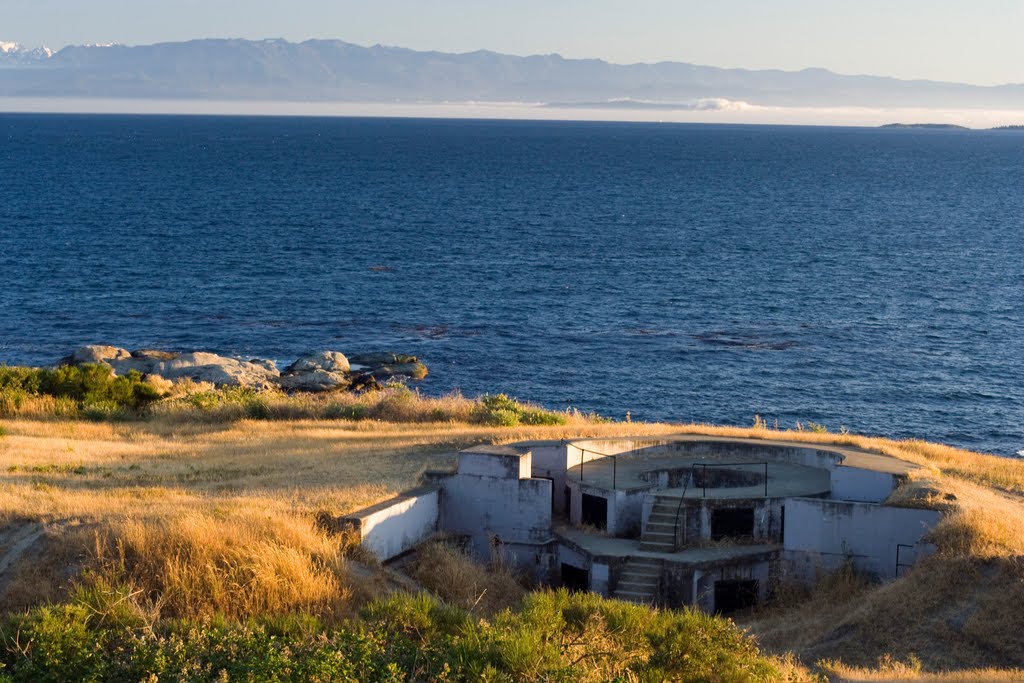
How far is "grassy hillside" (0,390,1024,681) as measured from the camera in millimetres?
16266

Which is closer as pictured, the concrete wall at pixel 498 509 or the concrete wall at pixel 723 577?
the concrete wall at pixel 723 577

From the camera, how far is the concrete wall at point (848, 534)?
25078mm

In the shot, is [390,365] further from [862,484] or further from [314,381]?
[862,484]

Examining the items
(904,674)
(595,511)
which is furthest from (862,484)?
(904,674)

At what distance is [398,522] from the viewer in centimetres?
2505

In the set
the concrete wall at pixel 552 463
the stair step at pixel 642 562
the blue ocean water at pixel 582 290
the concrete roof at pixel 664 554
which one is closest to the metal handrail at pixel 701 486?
the concrete roof at pixel 664 554

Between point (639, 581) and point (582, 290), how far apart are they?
2128 inches

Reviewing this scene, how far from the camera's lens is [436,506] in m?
27.1

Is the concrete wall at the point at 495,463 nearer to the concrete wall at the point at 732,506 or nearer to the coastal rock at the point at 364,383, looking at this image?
the concrete wall at the point at 732,506

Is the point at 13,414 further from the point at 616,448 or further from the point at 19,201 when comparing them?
the point at 19,201

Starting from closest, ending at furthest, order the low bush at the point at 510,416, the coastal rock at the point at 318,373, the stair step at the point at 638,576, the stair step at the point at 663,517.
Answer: the stair step at the point at 638,576 → the stair step at the point at 663,517 → the low bush at the point at 510,416 → the coastal rock at the point at 318,373

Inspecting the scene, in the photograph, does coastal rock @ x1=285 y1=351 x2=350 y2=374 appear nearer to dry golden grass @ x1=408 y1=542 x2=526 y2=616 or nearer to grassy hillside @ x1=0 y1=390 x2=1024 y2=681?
grassy hillside @ x1=0 y1=390 x2=1024 y2=681

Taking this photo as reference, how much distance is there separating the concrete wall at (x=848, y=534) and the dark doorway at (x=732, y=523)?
3.35ft

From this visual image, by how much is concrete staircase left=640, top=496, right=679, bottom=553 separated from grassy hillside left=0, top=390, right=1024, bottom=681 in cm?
246
